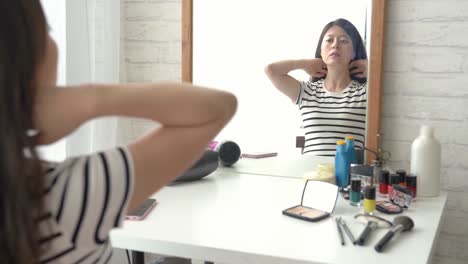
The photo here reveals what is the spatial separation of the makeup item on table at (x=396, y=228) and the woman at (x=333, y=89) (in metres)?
0.45

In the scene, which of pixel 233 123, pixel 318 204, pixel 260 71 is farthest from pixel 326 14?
pixel 318 204

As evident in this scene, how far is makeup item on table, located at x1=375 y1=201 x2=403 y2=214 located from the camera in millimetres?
1264

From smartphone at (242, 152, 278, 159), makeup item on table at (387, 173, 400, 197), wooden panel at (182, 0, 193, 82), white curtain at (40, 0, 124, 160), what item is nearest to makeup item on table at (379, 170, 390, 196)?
makeup item on table at (387, 173, 400, 197)

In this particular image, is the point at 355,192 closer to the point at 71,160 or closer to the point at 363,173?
the point at 363,173

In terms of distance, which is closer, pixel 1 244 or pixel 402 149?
pixel 1 244

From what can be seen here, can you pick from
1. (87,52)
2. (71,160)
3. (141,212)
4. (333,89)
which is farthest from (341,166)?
(71,160)

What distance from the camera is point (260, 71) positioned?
1688mm

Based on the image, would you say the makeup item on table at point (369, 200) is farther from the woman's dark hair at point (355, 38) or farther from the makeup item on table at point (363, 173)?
the woman's dark hair at point (355, 38)

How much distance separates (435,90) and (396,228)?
0.58 m

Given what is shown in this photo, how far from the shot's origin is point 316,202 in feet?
4.23

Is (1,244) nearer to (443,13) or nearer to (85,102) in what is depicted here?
(85,102)

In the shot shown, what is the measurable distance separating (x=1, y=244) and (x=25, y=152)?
0.10 metres

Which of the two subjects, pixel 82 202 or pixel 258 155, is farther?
pixel 258 155

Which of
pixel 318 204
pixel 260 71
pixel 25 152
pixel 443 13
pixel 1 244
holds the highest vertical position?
pixel 443 13
